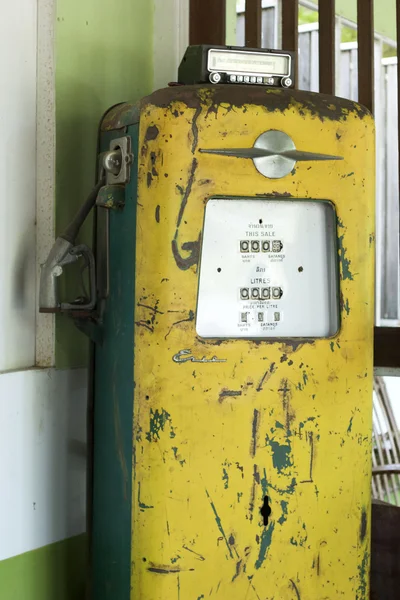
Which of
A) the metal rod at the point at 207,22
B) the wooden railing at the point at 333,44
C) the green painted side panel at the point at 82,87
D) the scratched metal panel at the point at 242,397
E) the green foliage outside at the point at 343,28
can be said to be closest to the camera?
the scratched metal panel at the point at 242,397

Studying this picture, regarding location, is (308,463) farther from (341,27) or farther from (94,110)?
(341,27)

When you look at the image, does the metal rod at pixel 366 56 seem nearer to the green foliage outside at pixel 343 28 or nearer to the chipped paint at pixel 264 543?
the chipped paint at pixel 264 543

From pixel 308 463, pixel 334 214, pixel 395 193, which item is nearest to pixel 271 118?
pixel 334 214

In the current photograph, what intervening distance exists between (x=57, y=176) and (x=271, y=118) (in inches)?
19.7

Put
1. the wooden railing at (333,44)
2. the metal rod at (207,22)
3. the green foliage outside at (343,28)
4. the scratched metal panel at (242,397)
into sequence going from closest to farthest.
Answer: the scratched metal panel at (242,397) → the wooden railing at (333,44) → the metal rod at (207,22) → the green foliage outside at (343,28)

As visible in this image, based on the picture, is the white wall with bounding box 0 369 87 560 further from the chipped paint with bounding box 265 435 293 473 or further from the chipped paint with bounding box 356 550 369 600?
the chipped paint with bounding box 356 550 369 600

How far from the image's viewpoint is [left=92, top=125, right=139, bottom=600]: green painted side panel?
1522 millimetres

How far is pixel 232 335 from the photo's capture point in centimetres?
154

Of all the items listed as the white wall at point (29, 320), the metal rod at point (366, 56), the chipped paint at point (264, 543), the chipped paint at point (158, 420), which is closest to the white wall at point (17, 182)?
the white wall at point (29, 320)

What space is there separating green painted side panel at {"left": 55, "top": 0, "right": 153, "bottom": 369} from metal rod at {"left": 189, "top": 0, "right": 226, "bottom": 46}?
0.18 meters

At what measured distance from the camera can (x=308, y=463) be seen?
5.16ft

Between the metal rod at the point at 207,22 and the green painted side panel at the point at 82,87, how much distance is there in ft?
0.57

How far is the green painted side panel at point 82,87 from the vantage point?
1.76 meters

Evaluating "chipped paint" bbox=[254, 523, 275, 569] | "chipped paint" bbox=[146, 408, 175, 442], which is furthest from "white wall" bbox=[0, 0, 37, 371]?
"chipped paint" bbox=[254, 523, 275, 569]
